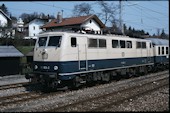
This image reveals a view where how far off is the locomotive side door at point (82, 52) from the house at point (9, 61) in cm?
877

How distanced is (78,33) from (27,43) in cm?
3718

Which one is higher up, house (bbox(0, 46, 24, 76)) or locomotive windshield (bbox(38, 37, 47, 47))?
locomotive windshield (bbox(38, 37, 47, 47))

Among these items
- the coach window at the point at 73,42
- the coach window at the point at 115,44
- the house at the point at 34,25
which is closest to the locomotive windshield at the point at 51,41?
the coach window at the point at 73,42

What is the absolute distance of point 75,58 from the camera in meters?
15.5

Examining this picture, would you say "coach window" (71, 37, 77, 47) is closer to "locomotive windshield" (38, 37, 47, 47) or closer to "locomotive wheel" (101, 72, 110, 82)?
"locomotive windshield" (38, 37, 47, 47)

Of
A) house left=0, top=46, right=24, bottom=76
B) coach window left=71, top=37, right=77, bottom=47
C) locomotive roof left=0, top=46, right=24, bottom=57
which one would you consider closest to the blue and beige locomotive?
A: coach window left=71, top=37, right=77, bottom=47

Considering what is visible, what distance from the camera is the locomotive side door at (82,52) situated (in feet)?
51.9

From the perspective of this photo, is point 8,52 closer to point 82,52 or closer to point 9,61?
point 9,61

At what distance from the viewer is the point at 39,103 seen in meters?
12.2

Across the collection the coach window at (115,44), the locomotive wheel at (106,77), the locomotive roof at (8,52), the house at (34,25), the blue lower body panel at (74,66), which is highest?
the house at (34,25)

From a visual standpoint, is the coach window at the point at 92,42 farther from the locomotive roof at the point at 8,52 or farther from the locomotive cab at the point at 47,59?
the locomotive roof at the point at 8,52

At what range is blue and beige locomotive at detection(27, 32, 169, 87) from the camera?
14938 mm

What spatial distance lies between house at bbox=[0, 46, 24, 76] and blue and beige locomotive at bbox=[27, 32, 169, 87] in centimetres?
770

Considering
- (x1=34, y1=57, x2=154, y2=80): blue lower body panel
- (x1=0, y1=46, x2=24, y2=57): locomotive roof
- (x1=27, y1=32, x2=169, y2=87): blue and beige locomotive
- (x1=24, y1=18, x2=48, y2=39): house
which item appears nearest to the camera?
(x1=34, y1=57, x2=154, y2=80): blue lower body panel
